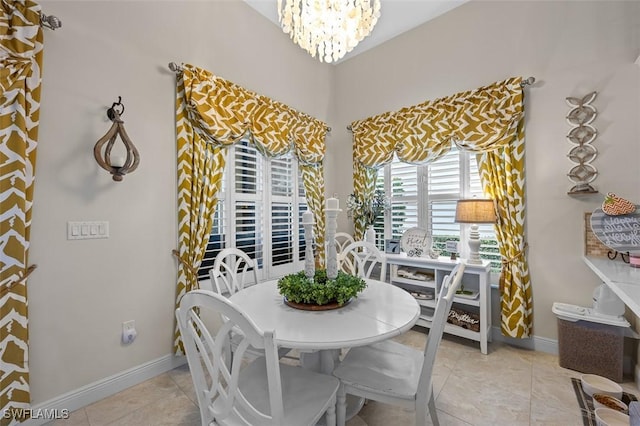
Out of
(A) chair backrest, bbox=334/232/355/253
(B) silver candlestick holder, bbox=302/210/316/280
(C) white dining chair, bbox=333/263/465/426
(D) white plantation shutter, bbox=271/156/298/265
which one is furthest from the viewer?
(D) white plantation shutter, bbox=271/156/298/265

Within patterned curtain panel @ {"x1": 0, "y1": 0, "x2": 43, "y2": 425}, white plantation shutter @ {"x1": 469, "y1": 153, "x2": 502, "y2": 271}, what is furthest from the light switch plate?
white plantation shutter @ {"x1": 469, "y1": 153, "x2": 502, "y2": 271}

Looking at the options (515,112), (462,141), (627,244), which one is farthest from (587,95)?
(627,244)

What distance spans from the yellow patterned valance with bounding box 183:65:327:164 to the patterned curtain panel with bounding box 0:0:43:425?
0.91m

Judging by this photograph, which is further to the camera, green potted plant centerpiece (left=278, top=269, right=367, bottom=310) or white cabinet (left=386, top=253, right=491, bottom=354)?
white cabinet (left=386, top=253, right=491, bottom=354)

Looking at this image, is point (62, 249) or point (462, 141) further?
point (462, 141)

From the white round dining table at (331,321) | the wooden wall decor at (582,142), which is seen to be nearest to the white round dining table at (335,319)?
the white round dining table at (331,321)

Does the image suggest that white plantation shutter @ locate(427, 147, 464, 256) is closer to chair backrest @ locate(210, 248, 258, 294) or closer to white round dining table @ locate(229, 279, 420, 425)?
white round dining table @ locate(229, 279, 420, 425)

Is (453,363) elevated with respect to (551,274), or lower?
lower

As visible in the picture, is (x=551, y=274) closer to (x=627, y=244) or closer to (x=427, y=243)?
(x=627, y=244)

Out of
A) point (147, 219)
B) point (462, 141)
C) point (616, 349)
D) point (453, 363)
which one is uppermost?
point (462, 141)

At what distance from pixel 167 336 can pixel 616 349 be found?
331cm

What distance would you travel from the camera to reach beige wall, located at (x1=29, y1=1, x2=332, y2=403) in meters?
1.65

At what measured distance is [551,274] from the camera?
7.64 feet

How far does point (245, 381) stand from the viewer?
1.28 meters
